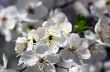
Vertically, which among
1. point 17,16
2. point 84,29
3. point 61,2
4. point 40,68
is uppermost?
point 61,2

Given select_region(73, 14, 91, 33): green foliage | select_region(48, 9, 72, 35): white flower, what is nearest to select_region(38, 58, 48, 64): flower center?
select_region(48, 9, 72, 35): white flower

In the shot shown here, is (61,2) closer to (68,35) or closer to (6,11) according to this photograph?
(6,11)

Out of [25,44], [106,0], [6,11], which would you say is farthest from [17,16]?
[25,44]

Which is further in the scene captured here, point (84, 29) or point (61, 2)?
point (61, 2)

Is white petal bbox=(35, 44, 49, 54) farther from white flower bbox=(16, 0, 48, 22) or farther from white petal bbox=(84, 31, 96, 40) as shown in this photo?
white flower bbox=(16, 0, 48, 22)

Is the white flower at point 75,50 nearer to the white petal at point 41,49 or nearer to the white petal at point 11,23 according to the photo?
the white petal at point 41,49

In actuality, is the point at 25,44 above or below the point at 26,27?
below

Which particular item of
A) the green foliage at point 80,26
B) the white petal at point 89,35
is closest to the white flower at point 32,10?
the green foliage at point 80,26
